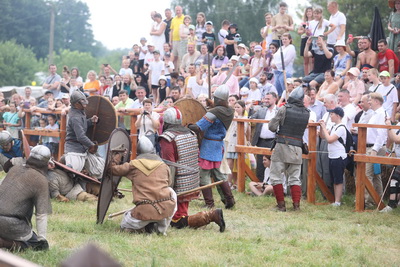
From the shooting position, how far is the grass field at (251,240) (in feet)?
20.4

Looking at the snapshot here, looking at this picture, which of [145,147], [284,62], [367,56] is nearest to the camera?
[145,147]

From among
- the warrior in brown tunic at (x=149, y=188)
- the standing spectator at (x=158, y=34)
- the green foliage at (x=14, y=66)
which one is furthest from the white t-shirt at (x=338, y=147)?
the green foliage at (x=14, y=66)

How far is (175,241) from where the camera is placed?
270 inches

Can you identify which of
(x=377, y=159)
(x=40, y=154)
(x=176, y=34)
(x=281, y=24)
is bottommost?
(x=377, y=159)

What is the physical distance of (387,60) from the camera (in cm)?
1194

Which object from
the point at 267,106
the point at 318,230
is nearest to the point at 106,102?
the point at 267,106

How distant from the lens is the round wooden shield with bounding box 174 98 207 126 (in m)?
8.84

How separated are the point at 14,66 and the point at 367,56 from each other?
4289 cm

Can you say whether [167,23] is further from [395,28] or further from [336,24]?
[395,28]

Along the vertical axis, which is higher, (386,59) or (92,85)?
(386,59)

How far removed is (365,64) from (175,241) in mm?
6399

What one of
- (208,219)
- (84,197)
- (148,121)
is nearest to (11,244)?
(208,219)

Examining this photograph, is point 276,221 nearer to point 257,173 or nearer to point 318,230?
point 318,230

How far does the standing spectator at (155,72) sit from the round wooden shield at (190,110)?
645cm
